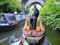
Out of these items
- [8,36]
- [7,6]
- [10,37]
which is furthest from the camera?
[7,6]

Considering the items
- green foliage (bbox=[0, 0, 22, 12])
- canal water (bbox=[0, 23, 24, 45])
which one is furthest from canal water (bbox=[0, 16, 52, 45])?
green foliage (bbox=[0, 0, 22, 12])

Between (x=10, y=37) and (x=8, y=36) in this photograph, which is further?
(x=8, y=36)

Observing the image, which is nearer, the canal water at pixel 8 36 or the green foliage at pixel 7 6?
the canal water at pixel 8 36

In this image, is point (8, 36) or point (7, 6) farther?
point (7, 6)

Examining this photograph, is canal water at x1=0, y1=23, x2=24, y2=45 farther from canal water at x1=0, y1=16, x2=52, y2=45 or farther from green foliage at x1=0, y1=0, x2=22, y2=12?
green foliage at x1=0, y1=0, x2=22, y2=12

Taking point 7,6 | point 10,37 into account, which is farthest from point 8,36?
point 7,6

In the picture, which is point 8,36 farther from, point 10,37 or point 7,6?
point 7,6

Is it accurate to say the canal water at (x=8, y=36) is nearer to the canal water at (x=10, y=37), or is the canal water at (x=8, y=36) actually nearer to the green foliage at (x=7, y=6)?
the canal water at (x=10, y=37)

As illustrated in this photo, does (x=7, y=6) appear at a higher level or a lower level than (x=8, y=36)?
higher

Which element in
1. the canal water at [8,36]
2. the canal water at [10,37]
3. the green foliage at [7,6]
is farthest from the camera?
the green foliage at [7,6]

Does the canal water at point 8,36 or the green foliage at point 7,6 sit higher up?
the green foliage at point 7,6

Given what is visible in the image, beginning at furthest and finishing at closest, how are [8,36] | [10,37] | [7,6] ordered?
[7,6]
[8,36]
[10,37]

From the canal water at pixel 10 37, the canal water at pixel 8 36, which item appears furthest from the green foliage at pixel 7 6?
the canal water at pixel 8 36

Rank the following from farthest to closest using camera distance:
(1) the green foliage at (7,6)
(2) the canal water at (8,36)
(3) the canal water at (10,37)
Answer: (1) the green foliage at (7,6)
(2) the canal water at (8,36)
(3) the canal water at (10,37)
